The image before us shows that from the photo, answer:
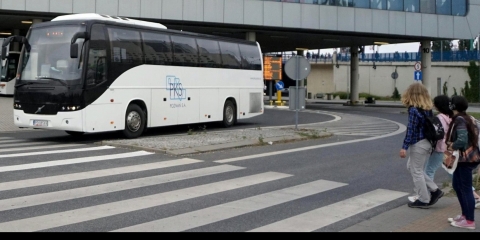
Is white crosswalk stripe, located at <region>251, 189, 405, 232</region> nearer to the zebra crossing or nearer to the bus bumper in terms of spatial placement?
the zebra crossing

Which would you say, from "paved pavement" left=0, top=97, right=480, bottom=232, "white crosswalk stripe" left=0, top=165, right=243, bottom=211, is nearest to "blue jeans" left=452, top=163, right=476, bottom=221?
"paved pavement" left=0, top=97, right=480, bottom=232

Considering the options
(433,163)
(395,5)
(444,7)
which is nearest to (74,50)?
(433,163)

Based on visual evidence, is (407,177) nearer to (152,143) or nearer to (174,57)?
(152,143)

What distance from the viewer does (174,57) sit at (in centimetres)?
2116

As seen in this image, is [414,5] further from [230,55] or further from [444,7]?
[230,55]

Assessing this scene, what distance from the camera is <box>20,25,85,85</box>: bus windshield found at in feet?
56.2

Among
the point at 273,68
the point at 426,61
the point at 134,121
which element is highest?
the point at 426,61

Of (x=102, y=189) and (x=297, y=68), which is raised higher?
(x=297, y=68)

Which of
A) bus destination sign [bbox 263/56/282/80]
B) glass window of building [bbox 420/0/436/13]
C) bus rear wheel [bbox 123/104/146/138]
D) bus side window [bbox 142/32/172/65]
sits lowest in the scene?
bus rear wheel [bbox 123/104/146/138]

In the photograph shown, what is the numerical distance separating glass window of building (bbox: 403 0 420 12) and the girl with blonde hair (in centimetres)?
4124

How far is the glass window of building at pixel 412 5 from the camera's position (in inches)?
1914

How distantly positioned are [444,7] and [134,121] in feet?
122

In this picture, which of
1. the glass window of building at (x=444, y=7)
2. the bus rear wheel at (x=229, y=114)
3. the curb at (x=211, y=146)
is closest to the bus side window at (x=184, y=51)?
the bus rear wheel at (x=229, y=114)

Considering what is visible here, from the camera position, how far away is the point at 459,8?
167 ft
